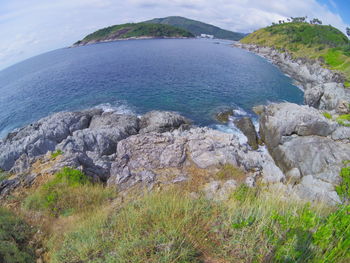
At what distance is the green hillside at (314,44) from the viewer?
63.8m

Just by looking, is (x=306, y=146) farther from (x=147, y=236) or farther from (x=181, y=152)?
(x=147, y=236)

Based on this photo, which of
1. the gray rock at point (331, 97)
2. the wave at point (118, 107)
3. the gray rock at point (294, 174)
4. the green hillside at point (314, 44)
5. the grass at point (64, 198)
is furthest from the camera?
the green hillside at point (314, 44)

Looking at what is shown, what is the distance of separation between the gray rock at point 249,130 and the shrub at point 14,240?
23.2 meters

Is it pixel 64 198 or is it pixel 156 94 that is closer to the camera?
pixel 64 198

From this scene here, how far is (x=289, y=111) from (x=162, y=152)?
18426mm

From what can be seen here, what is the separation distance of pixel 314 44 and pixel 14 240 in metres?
126

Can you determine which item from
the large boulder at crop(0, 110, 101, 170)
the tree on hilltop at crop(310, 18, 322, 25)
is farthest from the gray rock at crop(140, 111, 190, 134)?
the tree on hilltop at crop(310, 18, 322, 25)

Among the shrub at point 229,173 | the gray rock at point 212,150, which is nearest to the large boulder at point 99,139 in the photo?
the gray rock at point 212,150

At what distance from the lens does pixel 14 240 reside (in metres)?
5.28

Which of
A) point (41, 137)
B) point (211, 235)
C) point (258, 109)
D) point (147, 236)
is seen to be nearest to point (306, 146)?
point (258, 109)

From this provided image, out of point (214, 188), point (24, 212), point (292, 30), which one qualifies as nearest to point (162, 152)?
point (214, 188)

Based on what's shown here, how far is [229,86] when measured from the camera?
44406mm

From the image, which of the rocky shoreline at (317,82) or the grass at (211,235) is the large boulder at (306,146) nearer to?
the grass at (211,235)

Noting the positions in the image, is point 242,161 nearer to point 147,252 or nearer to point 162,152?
point 162,152
